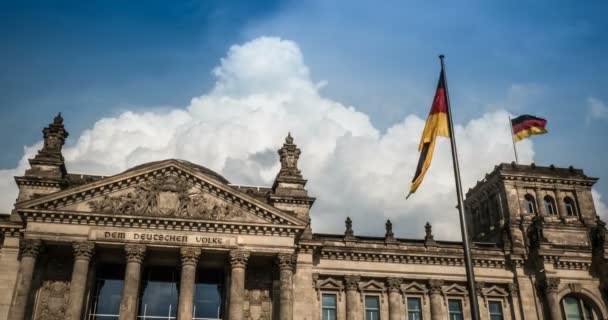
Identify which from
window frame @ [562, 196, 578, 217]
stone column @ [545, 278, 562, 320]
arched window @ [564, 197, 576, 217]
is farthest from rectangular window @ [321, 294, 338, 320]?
arched window @ [564, 197, 576, 217]

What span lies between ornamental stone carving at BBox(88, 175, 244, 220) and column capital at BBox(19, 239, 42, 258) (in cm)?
382

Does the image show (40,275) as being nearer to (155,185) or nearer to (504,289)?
(155,185)

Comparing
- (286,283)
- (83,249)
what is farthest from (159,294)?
(286,283)

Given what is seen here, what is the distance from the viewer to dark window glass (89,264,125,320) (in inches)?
1467

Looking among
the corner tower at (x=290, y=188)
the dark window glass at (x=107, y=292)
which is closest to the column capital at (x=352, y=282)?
the corner tower at (x=290, y=188)

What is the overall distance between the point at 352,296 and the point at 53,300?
64.9 ft

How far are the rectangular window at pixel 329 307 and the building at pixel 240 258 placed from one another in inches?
3.5

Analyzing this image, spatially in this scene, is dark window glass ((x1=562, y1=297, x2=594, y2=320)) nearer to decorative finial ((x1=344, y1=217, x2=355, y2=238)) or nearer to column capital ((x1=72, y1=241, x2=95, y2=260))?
decorative finial ((x1=344, y1=217, x2=355, y2=238))

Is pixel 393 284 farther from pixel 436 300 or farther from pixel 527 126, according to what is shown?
pixel 527 126

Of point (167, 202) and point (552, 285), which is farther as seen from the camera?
point (552, 285)

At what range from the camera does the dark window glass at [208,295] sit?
38.6 metres

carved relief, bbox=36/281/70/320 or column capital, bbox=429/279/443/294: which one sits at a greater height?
column capital, bbox=429/279/443/294

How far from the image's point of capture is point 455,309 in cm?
4253

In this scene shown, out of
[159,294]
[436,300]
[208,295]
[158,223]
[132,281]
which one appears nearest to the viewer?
[132,281]
